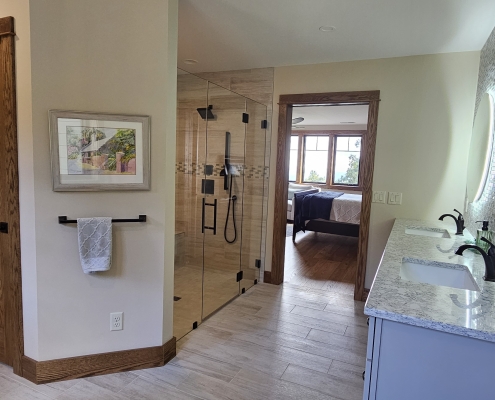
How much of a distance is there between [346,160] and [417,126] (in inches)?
222

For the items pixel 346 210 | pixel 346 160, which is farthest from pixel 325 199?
pixel 346 160

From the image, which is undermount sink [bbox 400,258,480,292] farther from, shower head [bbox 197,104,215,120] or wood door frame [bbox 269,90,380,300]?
shower head [bbox 197,104,215,120]

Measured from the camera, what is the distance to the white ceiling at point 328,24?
2.26 m

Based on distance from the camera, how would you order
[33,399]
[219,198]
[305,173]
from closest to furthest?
[33,399], [219,198], [305,173]

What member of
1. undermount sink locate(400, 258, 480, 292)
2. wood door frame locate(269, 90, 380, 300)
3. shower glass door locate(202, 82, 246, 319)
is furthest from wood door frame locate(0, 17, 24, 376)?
wood door frame locate(269, 90, 380, 300)

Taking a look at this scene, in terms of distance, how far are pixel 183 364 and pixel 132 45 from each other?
81.8 inches

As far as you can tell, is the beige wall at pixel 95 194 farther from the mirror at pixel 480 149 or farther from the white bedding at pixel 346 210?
the white bedding at pixel 346 210

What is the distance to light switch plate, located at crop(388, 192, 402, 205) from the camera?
3318 millimetres

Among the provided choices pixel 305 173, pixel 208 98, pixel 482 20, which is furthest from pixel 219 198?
pixel 305 173

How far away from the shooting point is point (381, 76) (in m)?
3.31

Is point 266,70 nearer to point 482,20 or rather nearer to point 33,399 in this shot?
point 482,20

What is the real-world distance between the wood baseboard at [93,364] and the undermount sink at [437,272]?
64.3 inches

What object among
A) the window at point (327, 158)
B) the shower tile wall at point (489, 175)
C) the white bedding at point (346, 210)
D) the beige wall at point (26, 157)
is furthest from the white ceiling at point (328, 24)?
the window at point (327, 158)

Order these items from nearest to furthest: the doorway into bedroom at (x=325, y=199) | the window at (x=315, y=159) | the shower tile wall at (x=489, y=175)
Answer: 1. the shower tile wall at (x=489, y=175)
2. the doorway into bedroom at (x=325, y=199)
3. the window at (x=315, y=159)
